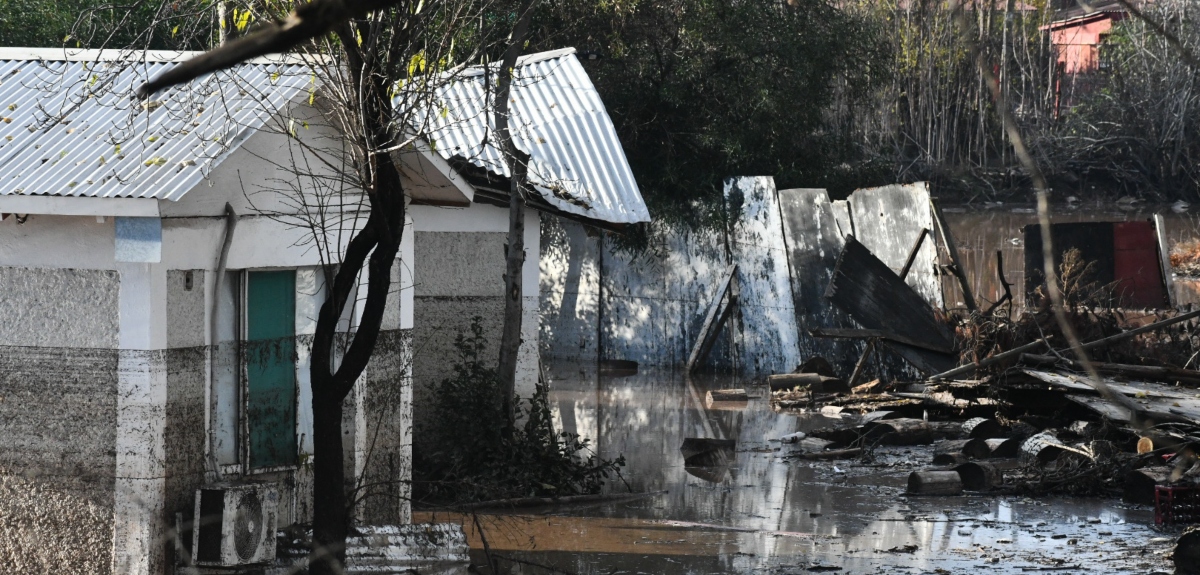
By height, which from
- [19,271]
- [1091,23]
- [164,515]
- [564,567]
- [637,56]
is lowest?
[564,567]

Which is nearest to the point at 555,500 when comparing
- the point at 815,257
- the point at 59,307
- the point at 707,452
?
the point at 707,452

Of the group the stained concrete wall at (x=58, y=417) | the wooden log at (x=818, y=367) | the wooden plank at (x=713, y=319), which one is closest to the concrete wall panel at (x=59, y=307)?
the stained concrete wall at (x=58, y=417)

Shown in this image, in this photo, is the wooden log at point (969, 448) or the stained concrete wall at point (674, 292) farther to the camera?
the stained concrete wall at point (674, 292)

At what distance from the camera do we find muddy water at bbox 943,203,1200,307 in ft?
78.9

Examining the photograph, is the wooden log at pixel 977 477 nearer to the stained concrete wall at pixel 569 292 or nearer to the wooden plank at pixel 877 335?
the wooden plank at pixel 877 335

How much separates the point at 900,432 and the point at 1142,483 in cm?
278

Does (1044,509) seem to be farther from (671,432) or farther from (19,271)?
(19,271)

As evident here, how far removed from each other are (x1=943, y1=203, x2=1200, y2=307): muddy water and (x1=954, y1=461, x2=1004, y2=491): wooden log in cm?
1220

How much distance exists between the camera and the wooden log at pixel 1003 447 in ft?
37.9

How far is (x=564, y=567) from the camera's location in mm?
8023

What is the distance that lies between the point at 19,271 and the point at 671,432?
24.3ft

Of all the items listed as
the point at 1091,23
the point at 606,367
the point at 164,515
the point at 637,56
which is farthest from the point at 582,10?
the point at 1091,23

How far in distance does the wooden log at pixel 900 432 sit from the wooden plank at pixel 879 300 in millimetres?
1810

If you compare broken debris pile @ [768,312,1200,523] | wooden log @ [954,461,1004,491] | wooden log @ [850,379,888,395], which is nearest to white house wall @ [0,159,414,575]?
broken debris pile @ [768,312,1200,523]
